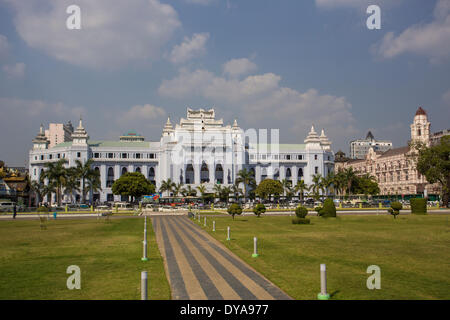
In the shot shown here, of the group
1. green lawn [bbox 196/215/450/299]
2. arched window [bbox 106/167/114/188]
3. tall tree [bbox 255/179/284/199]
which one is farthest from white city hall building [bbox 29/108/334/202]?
green lawn [bbox 196/215/450/299]

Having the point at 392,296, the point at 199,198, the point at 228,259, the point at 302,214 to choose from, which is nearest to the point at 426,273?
the point at 392,296

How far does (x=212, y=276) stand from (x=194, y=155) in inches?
3896

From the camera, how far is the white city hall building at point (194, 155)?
113m

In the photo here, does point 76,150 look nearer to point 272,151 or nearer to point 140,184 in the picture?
point 140,184

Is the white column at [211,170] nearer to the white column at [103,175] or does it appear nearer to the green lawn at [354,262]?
the white column at [103,175]

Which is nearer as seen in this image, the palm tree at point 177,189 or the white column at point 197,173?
the palm tree at point 177,189

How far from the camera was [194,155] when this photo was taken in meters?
113

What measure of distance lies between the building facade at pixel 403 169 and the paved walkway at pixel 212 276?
98.3 meters

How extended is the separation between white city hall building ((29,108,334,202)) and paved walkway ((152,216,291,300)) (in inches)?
3480

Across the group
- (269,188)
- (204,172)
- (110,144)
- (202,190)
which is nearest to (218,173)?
(204,172)

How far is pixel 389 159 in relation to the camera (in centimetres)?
12681

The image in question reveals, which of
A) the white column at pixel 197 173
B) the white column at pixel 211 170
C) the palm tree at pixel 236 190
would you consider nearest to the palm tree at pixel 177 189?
the white column at pixel 197 173

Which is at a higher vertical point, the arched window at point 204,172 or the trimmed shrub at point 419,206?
the arched window at point 204,172
